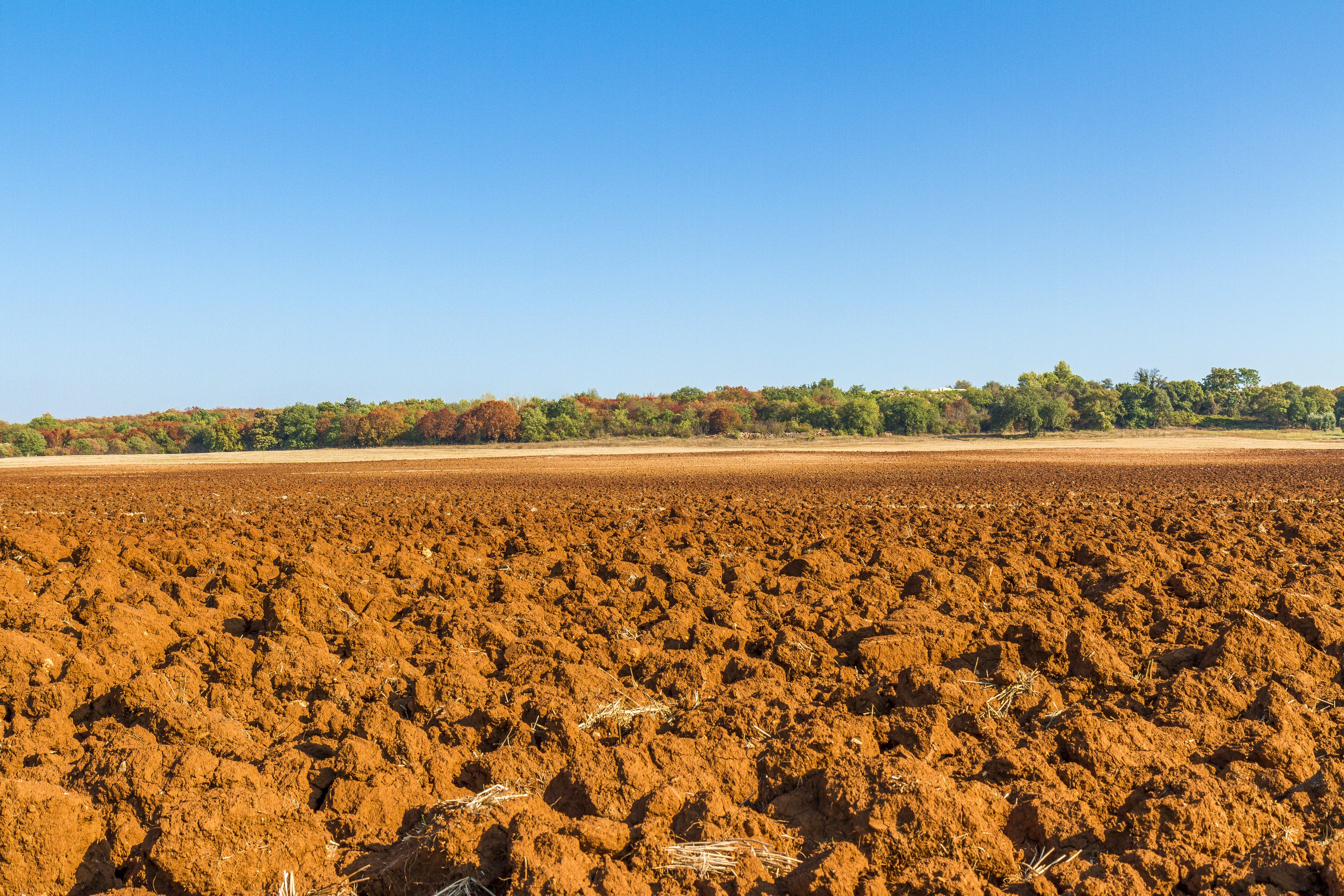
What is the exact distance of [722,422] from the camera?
85.4 m

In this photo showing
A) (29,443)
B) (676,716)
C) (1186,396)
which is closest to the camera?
(676,716)

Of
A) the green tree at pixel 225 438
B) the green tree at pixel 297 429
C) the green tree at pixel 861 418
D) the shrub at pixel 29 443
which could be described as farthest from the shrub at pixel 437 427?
the green tree at pixel 861 418

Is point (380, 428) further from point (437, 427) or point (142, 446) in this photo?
point (142, 446)

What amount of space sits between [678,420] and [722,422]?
4369 millimetres

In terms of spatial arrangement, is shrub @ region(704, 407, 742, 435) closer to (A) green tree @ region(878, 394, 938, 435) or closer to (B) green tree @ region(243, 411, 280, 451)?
(A) green tree @ region(878, 394, 938, 435)

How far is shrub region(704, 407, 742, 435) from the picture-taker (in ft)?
278

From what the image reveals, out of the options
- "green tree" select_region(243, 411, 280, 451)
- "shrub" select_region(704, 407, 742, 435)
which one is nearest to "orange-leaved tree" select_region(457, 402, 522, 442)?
"shrub" select_region(704, 407, 742, 435)

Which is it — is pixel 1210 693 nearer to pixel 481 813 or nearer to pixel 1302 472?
pixel 481 813

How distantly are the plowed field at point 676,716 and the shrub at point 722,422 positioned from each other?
238 feet

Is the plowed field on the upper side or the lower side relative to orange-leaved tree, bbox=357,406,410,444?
lower

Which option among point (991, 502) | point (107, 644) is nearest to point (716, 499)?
point (991, 502)

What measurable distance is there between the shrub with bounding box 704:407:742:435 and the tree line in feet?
0.39

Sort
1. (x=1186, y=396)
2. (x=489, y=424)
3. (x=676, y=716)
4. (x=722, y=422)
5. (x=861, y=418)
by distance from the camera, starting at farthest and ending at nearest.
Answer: (x=1186, y=396)
(x=861, y=418)
(x=722, y=422)
(x=489, y=424)
(x=676, y=716)

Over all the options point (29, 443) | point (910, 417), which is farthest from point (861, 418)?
point (29, 443)
